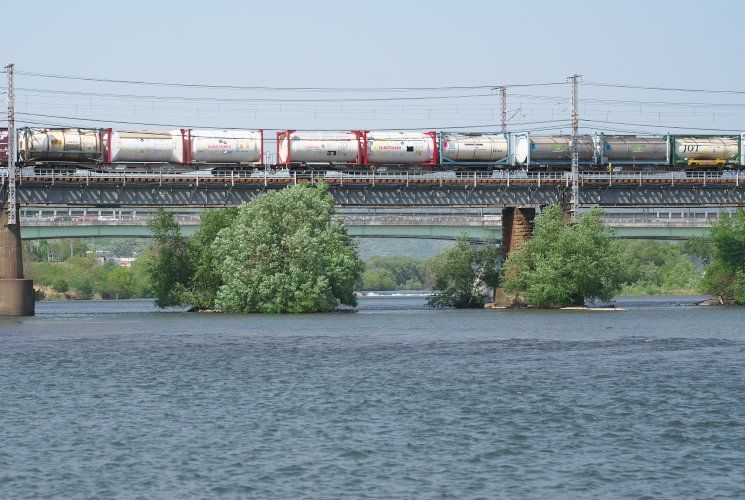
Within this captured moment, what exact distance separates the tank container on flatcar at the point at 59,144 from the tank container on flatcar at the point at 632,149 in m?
38.1

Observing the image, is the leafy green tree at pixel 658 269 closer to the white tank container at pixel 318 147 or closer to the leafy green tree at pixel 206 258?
the white tank container at pixel 318 147

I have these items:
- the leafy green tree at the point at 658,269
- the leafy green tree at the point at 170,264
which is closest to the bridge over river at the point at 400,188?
the leafy green tree at the point at 170,264

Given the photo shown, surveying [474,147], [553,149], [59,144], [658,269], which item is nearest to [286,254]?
[59,144]

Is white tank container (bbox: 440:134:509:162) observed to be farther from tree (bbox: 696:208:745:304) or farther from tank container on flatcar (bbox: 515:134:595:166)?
tree (bbox: 696:208:745:304)

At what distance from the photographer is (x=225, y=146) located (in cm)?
8881

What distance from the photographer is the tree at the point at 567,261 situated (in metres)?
84.7

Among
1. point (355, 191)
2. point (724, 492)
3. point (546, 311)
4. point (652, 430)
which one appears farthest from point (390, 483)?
point (355, 191)

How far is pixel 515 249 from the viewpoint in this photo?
300 ft

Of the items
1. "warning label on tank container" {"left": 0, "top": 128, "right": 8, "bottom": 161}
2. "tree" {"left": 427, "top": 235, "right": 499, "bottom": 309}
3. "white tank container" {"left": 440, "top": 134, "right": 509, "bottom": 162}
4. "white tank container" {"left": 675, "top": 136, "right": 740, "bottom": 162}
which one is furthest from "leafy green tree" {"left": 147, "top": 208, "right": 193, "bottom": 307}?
"white tank container" {"left": 675, "top": 136, "right": 740, "bottom": 162}

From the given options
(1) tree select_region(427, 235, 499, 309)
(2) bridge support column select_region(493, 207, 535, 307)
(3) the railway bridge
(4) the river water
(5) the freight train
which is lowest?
(4) the river water

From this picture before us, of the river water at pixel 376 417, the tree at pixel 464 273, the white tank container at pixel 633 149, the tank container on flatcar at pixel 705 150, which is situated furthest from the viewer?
the tank container on flatcar at pixel 705 150

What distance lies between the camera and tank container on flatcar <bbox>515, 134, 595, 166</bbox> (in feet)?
306

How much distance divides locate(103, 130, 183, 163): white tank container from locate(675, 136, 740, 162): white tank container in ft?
127

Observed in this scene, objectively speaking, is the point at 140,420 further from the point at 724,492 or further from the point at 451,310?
the point at 451,310
